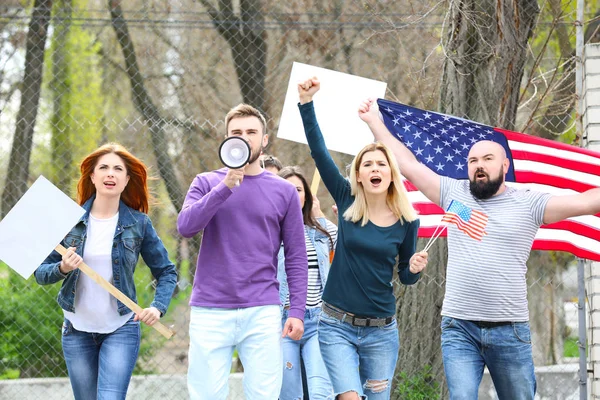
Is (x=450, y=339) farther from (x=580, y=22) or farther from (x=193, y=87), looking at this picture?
(x=193, y=87)

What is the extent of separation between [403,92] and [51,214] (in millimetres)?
5231

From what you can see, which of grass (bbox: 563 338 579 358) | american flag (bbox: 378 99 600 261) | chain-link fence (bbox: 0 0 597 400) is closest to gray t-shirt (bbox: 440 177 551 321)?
american flag (bbox: 378 99 600 261)

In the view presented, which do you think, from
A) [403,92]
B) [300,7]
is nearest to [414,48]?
[403,92]

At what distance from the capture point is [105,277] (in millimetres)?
4719

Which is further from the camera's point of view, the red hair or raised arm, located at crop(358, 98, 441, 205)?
raised arm, located at crop(358, 98, 441, 205)

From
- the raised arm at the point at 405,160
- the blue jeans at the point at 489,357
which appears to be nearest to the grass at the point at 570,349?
the raised arm at the point at 405,160

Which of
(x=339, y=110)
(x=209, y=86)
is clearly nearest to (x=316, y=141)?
(x=339, y=110)

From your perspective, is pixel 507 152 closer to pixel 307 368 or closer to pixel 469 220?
pixel 469 220

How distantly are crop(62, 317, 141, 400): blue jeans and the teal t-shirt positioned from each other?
43.3 inches

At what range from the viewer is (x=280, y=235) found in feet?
15.4

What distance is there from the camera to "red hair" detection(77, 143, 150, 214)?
489 cm

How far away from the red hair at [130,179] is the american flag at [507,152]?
1781 mm

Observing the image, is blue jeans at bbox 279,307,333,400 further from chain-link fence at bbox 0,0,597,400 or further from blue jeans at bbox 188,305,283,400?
chain-link fence at bbox 0,0,597,400

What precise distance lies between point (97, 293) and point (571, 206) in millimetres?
2611
